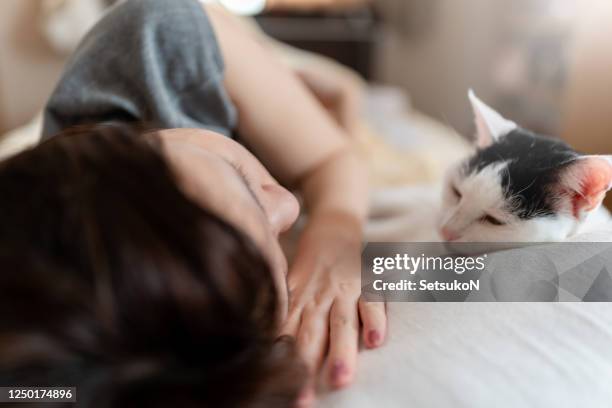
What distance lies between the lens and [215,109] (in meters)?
0.72

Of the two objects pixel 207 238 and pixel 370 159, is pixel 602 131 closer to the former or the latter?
pixel 207 238

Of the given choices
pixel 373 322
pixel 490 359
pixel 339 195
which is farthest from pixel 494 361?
pixel 339 195

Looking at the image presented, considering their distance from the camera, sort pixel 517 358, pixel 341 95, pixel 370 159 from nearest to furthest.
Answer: pixel 517 358 < pixel 341 95 < pixel 370 159

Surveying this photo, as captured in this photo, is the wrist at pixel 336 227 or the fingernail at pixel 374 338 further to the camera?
the wrist at pixel 336 227

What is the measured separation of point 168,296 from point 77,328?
0.18 ft

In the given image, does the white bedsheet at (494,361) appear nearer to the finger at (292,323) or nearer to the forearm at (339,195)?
the finger at (292,323)

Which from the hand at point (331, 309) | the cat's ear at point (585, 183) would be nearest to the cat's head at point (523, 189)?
the cat's ear at point (585, 183)

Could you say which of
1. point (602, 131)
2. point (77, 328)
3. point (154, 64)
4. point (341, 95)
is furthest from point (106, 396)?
point (341, 95)

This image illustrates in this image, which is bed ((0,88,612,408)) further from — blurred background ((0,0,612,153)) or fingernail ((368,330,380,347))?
blurred background ((0,0,612,153))

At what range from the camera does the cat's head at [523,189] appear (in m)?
0.45

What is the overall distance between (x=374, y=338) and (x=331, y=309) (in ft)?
0.20

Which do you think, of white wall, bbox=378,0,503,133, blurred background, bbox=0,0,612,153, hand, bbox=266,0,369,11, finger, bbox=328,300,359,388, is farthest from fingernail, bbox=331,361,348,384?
hand, bbox=266,0,369,11

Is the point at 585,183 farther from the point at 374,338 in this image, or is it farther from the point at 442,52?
the point at 442,52

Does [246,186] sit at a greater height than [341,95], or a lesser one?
greater
